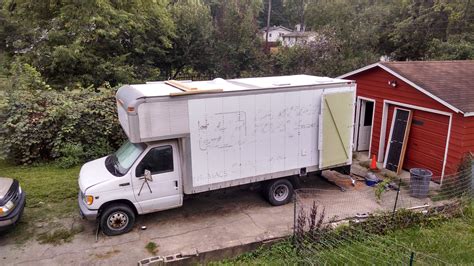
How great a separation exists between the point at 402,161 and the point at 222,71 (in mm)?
18292

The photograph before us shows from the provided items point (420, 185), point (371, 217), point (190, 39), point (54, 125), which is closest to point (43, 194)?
point (54, 125)

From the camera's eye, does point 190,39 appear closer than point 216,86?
No

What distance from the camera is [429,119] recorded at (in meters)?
10.1

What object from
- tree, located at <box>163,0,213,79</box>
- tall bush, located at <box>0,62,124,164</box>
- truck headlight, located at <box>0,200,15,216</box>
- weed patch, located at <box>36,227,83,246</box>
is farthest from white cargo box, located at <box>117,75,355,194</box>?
tree, located at <box>163,0,213,79</box>

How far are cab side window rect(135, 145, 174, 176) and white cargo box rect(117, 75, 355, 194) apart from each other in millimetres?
336

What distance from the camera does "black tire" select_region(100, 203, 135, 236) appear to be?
7270mm

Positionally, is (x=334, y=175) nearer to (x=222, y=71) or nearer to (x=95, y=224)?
(x=95, y=224)

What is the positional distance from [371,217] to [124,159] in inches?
215

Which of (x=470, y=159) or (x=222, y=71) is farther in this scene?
(x=222, y=71)

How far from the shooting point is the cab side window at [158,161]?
289 inches

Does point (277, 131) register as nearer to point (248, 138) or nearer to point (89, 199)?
point (248, 138)

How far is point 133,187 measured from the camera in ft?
24.0

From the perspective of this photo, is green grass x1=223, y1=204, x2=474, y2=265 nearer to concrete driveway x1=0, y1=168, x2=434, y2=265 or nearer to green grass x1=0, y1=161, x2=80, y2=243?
concrete driveway x1=0, y1=168, x2=434, y2=265

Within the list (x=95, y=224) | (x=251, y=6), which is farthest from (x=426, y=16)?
(x=95, y=224)
